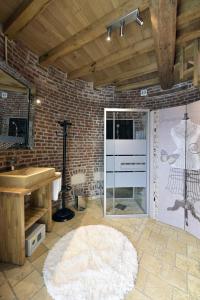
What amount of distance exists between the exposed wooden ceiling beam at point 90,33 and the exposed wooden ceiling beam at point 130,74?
1.22 metres

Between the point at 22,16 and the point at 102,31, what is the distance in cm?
94

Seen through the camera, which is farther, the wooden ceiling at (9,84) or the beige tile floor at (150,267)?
the wooden ceiling at (9,84)

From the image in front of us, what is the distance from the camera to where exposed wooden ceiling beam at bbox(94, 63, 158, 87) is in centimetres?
294

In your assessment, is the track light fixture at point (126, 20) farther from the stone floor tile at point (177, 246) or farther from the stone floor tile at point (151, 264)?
the stone floor tile at point (177, 246)

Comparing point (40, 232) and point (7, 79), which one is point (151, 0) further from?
point (40, 232)

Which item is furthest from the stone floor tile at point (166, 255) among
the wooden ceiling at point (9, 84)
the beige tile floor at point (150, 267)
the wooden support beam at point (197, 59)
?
the wooden ceiling at point (9, 84)

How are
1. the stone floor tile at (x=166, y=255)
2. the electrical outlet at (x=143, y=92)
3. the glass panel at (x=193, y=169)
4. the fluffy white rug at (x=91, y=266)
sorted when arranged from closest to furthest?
the fluffy white rug at (x=91, y=266), the stone floor tile at (x=166, y=255), the glass panel at (x=193, y=169), the electrical outlet at (x=143, y=92)

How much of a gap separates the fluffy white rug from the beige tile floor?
9 centimetres

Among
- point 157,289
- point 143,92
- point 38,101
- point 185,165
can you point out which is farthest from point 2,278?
point 143,92

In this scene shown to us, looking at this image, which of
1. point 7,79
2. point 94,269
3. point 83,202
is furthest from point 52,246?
point 7,79

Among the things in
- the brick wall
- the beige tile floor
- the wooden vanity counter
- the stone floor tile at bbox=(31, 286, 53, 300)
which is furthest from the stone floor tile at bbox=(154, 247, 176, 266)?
the brick wall

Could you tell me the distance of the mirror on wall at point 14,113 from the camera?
7.09 feet

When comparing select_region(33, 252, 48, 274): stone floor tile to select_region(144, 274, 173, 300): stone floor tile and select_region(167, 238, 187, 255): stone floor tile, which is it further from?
select_region(167, 238, 187, 255): stone floor tile

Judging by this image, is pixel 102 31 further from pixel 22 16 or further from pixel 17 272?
pixel 17 272
